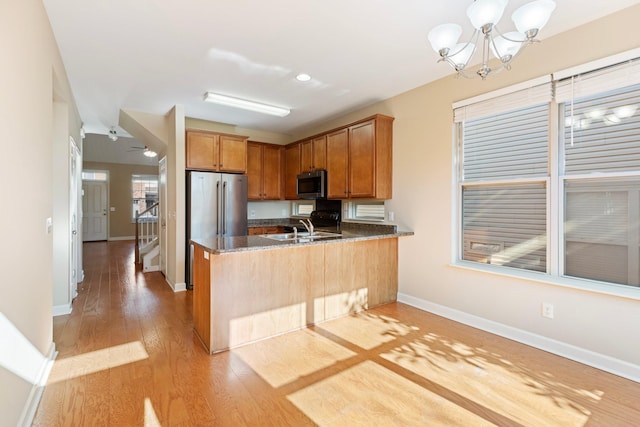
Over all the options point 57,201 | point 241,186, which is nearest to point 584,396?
point 241,186

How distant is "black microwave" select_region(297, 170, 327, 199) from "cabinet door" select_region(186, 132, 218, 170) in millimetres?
1388

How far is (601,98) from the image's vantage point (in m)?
2.41

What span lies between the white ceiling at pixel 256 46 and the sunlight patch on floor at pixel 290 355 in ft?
8.75

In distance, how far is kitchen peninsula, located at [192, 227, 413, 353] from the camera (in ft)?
8.61

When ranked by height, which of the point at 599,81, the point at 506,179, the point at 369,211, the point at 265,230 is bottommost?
the point at 265,230

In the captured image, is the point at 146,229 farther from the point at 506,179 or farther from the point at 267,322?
the point at 506,179

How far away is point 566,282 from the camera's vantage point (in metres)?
2.53

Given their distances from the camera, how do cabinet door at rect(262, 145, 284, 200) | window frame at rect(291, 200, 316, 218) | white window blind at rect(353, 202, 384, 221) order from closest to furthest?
white window blind at rect(353, 202, 384, 221), cabinet door at rect(262, 145, 284, 200), window frame at rect(291, 200, 316, 218)

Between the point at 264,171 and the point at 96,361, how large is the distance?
3.78 meters

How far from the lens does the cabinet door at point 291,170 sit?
17.6 ft

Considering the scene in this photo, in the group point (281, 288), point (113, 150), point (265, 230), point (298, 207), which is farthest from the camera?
point (113, 150)

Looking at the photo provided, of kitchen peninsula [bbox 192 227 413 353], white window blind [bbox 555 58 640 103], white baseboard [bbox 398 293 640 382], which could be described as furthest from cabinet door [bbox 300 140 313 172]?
white window blind [bbox 555 58 640 103]

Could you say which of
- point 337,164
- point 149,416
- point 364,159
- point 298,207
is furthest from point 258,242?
point 298,207

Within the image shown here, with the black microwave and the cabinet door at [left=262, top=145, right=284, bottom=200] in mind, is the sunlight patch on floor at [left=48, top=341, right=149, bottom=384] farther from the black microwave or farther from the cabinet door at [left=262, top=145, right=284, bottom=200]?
the cabinet door at [left=262, top=145, right=284, bottom=200]
